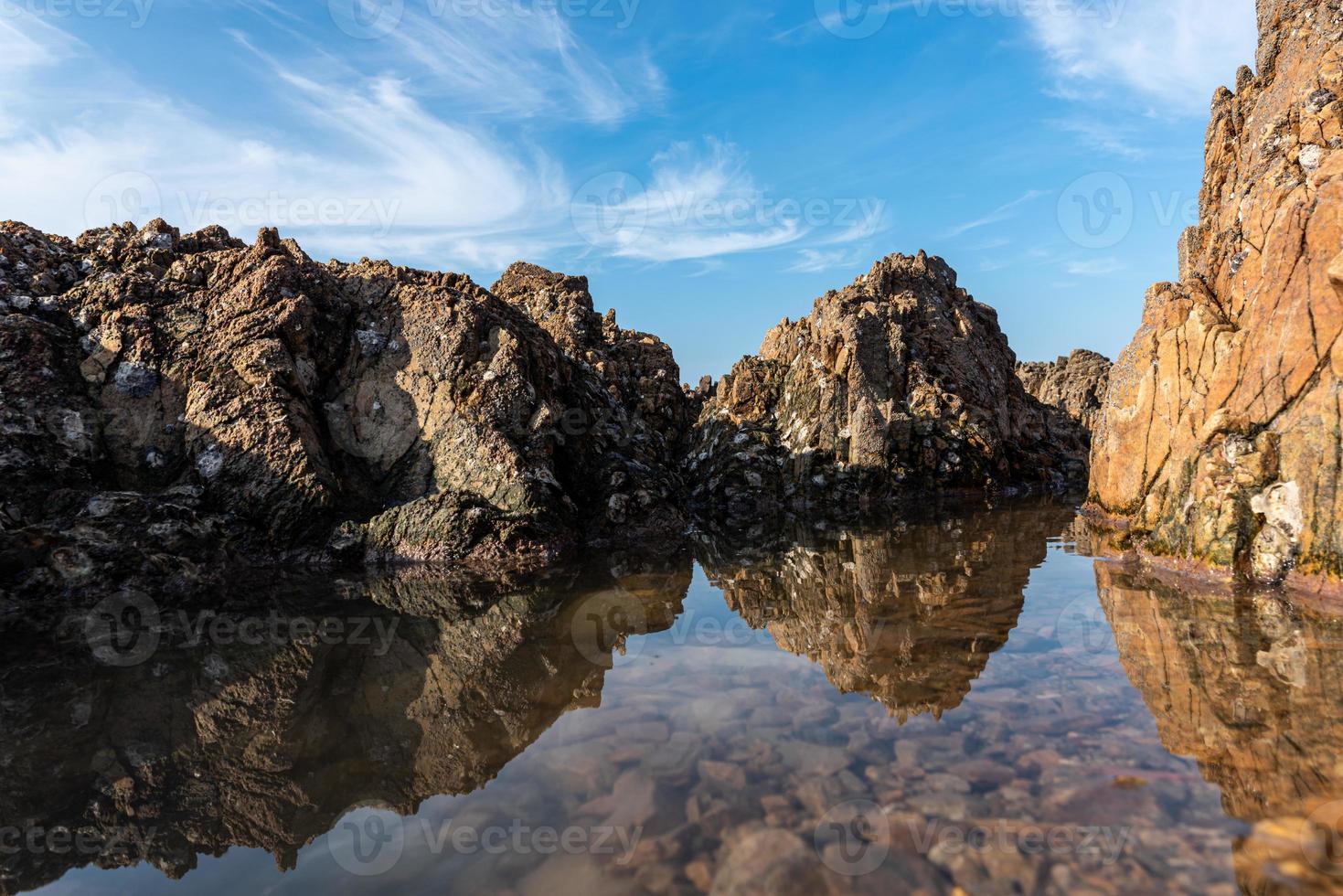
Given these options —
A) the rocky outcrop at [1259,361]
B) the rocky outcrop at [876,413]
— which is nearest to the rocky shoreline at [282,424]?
the rocky outcrop at [876,413]

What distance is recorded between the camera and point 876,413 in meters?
35.8

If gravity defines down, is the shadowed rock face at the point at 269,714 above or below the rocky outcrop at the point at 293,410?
below

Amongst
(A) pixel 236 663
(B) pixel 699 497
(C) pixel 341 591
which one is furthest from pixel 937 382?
(A) pixel 236 663

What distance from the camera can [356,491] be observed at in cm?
2092

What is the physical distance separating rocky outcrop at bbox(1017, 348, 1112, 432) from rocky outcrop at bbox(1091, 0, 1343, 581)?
40.2 meters

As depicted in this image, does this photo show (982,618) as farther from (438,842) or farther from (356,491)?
(356,491)

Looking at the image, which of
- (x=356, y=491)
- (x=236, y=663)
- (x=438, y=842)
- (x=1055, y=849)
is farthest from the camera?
(x=356, y=491)

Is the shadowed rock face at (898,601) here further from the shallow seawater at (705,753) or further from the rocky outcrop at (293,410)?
the rocky outcrop at (293,410)

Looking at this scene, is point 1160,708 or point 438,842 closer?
point 438,842

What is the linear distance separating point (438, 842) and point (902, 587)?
9.90m

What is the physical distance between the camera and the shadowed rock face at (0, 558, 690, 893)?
19.9 feet

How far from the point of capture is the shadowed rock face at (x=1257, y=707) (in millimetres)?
4430

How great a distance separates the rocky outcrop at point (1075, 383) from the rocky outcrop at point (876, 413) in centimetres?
1452

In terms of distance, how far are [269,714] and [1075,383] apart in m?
67.6
